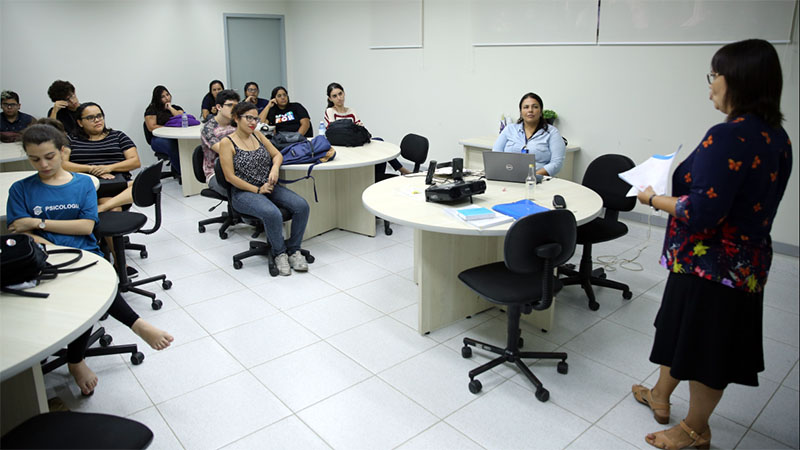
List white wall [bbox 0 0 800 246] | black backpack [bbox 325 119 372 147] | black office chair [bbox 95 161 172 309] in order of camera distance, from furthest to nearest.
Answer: black backpack [bbox 325 119 372 147] → white wall [bbox 0 0 800 246] → black office chair [bbox 95 161 172 309]

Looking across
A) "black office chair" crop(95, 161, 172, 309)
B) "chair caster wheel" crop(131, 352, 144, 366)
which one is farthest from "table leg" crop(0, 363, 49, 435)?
"black office chair" crop(95, 161, 172, 309)

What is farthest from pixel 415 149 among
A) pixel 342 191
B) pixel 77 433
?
pixel 77 433

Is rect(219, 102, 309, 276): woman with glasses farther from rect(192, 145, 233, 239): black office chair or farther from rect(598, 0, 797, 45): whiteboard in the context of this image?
rect(598, 0, 797, 45): whiteboard

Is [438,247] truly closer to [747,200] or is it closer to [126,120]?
[747,200]

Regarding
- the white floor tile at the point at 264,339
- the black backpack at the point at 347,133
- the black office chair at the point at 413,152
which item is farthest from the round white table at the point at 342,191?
the white floor tile at the point at 264,339

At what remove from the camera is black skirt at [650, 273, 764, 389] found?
78.3 inches

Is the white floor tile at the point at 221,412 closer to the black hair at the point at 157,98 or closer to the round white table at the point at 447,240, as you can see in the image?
the round white table at the point at 447,240

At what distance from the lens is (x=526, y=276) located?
2.66m

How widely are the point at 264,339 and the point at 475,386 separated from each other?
50.6 inches

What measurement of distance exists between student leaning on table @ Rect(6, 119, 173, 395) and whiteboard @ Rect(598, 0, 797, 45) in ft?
15.2

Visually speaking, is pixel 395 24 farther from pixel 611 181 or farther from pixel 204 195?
pixel 611 181

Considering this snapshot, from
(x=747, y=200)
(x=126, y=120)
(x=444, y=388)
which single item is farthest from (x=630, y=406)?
(x=126, y=120)

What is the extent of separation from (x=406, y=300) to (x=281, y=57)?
6.89m

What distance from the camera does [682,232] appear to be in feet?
6.76
